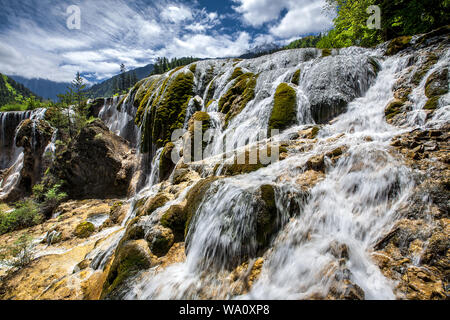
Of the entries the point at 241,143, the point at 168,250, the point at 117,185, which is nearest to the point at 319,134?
the point at 241,143

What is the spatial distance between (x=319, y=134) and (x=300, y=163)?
2.50 metres

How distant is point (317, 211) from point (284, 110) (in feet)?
20.2

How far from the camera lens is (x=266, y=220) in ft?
12.8

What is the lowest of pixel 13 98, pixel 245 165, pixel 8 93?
pixel 245 165

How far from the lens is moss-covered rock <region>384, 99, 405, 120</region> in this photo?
6750 mm

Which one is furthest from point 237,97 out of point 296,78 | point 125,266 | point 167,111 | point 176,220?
point 125,266

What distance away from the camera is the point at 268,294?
9.93 ft

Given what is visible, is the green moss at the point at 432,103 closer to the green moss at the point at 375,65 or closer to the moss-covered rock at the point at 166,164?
the green moss at the point at 375,65

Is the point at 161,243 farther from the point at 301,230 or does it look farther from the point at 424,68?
the point at 424,68

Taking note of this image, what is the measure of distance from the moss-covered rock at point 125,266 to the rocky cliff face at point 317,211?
0.03m

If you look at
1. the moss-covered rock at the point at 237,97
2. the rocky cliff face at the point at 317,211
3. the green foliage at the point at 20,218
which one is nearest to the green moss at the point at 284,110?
the rocky cliff face at the point at 317,211

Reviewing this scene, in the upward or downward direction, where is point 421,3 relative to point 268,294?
upward

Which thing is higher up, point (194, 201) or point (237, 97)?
point (237, 97)
